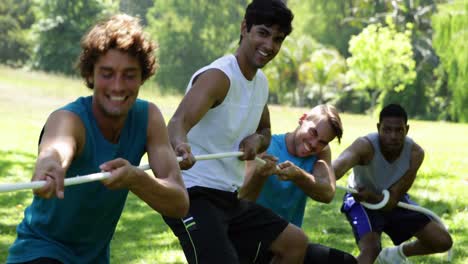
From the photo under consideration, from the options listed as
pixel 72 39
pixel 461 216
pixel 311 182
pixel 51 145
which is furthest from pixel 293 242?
pixel 72 39

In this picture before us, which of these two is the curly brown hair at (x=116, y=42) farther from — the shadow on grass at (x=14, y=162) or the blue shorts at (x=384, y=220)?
the shadow on grass at (x=14, y=162)

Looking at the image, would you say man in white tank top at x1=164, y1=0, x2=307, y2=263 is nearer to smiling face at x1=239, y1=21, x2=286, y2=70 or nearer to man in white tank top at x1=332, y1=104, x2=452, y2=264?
smiling face at x1=239, y1=21, x2=286, y2=70

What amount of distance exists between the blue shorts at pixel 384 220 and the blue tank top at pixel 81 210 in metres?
2.88

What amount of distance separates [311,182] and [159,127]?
151 centimetres

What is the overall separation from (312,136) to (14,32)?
182 ft

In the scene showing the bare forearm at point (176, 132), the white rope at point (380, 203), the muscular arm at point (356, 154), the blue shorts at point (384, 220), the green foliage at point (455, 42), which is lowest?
the green foliage at point (455, 42)

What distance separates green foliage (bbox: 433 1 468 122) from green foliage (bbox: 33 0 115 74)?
2245 cm

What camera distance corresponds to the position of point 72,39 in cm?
5572

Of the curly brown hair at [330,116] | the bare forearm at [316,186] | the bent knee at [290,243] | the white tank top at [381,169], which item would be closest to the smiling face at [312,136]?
the curly brown hair at [330,116]

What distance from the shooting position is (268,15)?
4234mm

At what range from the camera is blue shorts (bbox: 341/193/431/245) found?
5.71 metres

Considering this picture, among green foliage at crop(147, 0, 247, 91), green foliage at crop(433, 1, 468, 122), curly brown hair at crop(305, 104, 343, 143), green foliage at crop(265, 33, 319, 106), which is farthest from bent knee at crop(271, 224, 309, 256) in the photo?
green foliage at crop(147, 0, 247, 91)

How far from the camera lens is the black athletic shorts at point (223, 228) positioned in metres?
3.86

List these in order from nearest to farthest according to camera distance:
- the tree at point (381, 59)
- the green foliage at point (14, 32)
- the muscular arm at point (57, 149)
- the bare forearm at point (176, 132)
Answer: the muscular arm at point (57, 149), the bare forearm at point (176, 132), the tree at point (381, 59), the green foliage at point (14, 32)
